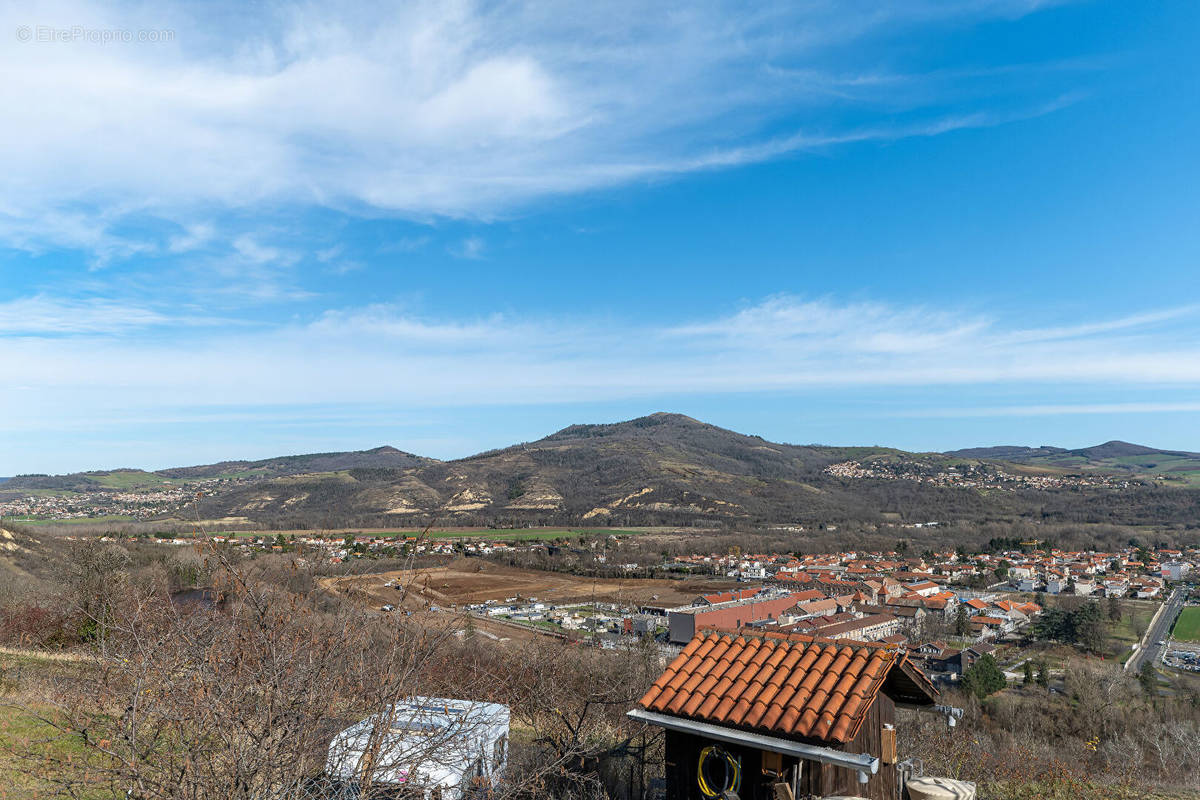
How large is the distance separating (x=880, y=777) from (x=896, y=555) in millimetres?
102771

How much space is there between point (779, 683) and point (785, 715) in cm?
39

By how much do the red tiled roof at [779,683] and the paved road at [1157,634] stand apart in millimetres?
42569

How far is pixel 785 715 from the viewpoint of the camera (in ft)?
18.7

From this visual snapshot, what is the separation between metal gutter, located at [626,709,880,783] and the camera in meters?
5.24

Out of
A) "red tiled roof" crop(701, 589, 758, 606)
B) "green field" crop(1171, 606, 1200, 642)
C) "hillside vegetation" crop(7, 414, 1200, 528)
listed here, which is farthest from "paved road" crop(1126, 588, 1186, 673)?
"hillside vegetation" crop(7, 414, 1200, 528)

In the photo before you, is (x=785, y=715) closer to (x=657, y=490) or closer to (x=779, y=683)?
(x=779, y=683)

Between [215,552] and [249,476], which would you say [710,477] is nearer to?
[249,476]

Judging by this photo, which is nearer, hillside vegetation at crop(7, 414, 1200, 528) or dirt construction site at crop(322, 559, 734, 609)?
dirt construction site at crop(322, 559, 734, 609)

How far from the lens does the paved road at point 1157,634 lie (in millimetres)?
41019

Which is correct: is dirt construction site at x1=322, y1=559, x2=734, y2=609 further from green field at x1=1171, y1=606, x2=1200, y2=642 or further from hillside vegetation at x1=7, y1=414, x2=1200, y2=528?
green field at x1=1171, y1=606, x2=1200, y2=642

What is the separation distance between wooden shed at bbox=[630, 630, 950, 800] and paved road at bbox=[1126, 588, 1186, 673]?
42361 millimetres

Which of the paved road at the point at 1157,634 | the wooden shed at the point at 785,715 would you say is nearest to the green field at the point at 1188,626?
the paved road at the point at 1157,634

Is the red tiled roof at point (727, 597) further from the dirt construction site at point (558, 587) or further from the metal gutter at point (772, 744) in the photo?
the metal gutter at point (772, 744)

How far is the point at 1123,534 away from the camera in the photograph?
10469 centimetres
